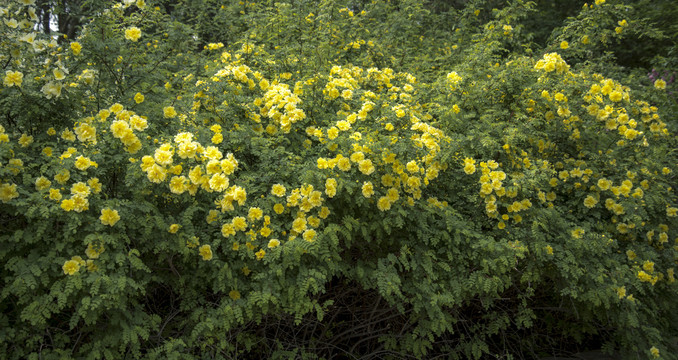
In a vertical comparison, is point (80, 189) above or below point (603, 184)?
above

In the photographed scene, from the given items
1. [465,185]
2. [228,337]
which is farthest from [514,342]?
[228,337]

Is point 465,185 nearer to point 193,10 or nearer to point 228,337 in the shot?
point 228,337

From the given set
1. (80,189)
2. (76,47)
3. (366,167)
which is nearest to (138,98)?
(76,47)

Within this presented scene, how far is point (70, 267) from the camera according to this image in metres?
1.98

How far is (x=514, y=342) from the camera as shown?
10.7 ft

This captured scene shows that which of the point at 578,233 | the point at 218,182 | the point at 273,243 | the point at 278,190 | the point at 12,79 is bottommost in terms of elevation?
the point at 578,233

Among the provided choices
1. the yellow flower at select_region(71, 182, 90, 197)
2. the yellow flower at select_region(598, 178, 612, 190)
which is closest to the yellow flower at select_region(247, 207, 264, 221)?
the yellow flower at select_region(71, 182, 90, 197)

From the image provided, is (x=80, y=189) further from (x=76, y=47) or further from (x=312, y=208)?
(x=312, y=208)

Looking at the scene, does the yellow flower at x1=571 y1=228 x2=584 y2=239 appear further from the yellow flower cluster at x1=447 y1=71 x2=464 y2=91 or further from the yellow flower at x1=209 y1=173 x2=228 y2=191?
the yellow flower at x1=209 y1=173 x2=228 y2=191

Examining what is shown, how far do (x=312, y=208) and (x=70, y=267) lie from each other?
3.47 feet

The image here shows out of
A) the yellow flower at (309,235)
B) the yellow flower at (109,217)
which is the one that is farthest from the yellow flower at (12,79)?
the yellow flower at (309,235)

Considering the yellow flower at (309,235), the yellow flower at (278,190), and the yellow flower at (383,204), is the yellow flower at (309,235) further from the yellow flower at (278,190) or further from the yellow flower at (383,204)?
the yellow flower at (383,204)

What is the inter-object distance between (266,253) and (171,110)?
0.94 metres

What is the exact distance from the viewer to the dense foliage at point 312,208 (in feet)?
6.92
